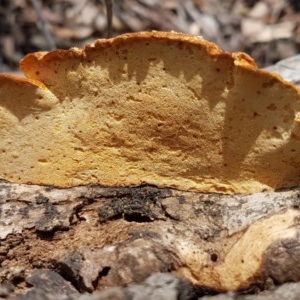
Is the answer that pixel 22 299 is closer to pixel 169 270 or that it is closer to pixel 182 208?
pixel 169 270

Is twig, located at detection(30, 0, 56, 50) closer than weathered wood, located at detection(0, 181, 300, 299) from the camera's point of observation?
No

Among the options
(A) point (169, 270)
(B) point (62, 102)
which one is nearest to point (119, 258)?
(A) point (169, 270)

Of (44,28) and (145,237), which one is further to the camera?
(44,28)

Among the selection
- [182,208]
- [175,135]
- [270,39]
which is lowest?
[182,208]

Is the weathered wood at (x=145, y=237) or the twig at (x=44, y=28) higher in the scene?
the twig at (x=44, y=28)

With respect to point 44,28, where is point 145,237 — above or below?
below

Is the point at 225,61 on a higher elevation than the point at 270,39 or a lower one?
lower

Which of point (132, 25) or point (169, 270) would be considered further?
point (132, 25)

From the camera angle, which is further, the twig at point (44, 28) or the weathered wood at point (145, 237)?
the twig at point (44, 28)
